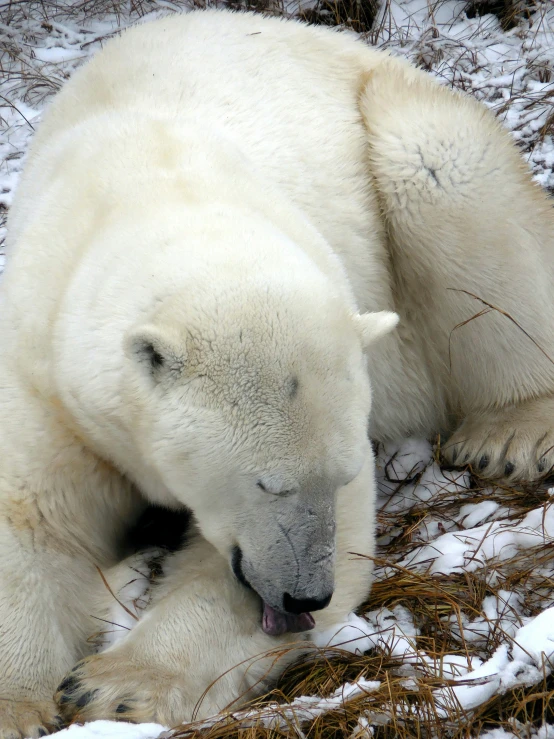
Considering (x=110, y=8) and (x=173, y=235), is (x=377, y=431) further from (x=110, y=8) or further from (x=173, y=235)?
(x=110, y=8)

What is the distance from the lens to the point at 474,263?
327 centimetres

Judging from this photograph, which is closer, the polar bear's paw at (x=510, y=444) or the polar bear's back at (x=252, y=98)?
the polar bear's back at (x=252, y=98)

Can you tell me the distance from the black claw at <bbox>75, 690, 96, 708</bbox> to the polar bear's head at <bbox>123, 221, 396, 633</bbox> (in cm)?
48

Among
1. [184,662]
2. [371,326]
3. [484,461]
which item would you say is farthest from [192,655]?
[484,461]

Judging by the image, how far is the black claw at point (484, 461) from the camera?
3.26 meters

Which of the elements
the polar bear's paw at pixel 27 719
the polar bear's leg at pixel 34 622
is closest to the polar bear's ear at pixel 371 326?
the polar bear's leg at pixel 34 622

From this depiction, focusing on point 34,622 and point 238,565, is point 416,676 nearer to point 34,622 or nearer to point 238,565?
point 238,565

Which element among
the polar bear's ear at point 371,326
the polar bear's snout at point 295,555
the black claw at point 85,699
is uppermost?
the polar bear's ear at point 371,326

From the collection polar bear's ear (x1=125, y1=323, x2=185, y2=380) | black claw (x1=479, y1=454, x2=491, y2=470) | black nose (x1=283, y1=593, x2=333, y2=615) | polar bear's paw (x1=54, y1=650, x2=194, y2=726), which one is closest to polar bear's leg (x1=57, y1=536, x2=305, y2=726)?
polar bear's paw (x1=54, y1=650, x2=194, y2=726)

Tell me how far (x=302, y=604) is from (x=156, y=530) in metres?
0.86

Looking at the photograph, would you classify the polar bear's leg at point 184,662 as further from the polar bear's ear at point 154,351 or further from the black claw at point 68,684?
the polar bear's ear at point 154,351

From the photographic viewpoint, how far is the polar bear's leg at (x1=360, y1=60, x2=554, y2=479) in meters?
3.27

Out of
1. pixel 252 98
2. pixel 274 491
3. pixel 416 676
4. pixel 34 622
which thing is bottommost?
pixel 34 622

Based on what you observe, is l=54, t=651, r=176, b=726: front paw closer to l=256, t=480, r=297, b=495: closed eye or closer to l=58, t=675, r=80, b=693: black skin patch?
l=58, t=675, r=80, b=693: black skin patch
